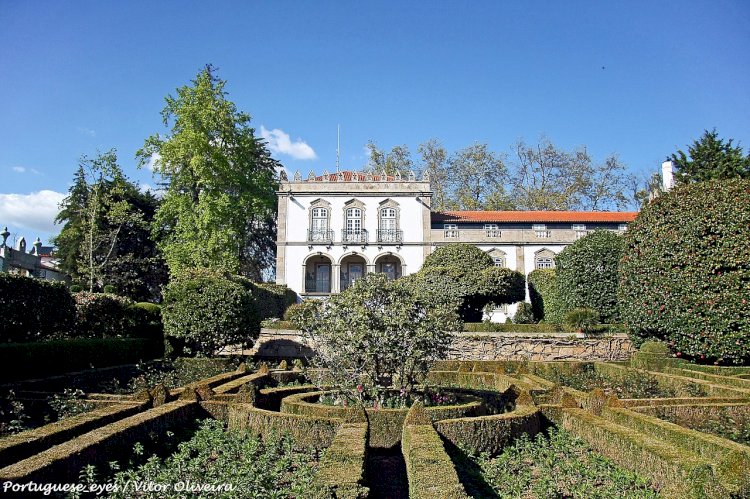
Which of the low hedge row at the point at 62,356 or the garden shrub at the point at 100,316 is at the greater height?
the garden shrub at the point at 100,316

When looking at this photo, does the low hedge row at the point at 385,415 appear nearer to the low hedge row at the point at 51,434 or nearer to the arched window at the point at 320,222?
the low hedge row at the point at 51,434

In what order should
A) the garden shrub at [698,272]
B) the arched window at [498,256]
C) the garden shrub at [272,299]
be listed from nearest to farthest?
the garden shrub at [698,272], the garden shrub at [272,299], the arched window at [498,256]

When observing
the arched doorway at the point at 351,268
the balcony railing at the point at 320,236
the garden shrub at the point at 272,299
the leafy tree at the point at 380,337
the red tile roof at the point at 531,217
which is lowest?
the leafy tree at the point at 380,337

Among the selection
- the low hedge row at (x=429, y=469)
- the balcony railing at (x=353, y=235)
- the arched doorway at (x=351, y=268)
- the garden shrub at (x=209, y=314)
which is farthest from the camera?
the arched doorway at (x=351, y=268)

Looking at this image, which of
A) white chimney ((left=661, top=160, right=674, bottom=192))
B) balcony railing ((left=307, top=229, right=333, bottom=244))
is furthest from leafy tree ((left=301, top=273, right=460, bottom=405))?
balcony railing ((left=307, top=229, right=333, bottom=244))

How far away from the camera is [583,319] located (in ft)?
65.2

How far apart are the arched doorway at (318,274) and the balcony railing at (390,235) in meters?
3.95

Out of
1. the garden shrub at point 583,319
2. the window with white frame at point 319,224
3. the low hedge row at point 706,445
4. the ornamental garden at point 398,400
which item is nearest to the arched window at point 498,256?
the window with white frame at point 319,224

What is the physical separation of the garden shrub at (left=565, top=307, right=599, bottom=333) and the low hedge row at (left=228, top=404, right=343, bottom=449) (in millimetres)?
14236

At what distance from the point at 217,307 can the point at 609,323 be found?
1390 centimetres

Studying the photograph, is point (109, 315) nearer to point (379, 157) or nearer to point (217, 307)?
point (217, 307)

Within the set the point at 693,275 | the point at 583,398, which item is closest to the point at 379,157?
the point at 693,275

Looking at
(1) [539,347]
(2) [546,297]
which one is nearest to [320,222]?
(2) [546,297]

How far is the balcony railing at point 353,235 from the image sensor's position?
120ft
